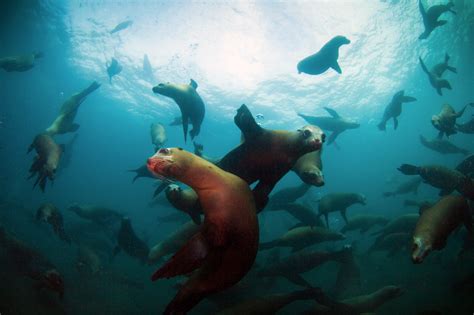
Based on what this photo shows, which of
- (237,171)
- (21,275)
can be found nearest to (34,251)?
(21,275)

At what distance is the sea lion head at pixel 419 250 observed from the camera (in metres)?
3.73

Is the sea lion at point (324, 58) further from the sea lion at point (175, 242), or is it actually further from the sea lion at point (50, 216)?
the sea lion at point (50, 216)

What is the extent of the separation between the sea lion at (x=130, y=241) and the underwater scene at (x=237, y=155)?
0.16 feet

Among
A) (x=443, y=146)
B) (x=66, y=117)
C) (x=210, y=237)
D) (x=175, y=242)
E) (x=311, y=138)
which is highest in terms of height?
(x=311, y=138)

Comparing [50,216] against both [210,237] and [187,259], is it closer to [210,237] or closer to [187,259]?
[187,259]

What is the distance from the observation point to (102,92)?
120 feet

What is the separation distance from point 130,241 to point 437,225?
727 cm

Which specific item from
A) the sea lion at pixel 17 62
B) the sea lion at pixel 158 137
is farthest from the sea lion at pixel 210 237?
the sea lion at pixel 17 62

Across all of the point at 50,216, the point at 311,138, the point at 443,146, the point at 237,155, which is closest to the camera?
the point at 311,138

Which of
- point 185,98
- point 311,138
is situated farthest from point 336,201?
point 311,138

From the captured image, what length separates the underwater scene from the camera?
3.81 metres

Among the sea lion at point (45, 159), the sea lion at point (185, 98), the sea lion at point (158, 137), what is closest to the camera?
the sea lion at point (45, 159)

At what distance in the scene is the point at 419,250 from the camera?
12.5 ft

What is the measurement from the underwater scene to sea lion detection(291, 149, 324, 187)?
0.11 feet
